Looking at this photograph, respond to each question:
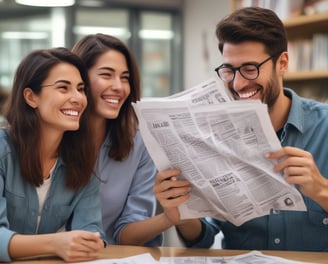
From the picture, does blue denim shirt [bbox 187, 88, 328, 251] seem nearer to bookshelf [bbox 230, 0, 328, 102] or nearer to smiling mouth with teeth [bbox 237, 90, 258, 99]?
smiling mouth with teeth [bbox 237, 90, 258, 99]

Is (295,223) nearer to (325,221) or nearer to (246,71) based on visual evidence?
(325,221)

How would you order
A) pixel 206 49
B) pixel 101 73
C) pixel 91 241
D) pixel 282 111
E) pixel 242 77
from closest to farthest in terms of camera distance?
pixel 91 241 < pixel 242 77 < pixel 282 111 < pixel 101 73 < pixel 206 49

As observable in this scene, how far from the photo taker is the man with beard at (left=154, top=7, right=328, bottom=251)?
150 centimetres

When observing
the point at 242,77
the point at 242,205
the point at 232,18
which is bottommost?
the point at 242,205

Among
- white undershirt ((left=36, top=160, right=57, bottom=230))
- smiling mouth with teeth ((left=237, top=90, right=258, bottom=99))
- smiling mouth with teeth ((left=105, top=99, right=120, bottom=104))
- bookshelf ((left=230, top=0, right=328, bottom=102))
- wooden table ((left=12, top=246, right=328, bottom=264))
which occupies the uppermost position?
bookshelf ((left=230, top=0, right=328, bottom=102))

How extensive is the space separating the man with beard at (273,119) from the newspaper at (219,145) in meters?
0.18

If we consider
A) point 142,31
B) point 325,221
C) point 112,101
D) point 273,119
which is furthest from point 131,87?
point 142,31

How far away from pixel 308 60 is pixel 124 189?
193 centimetres

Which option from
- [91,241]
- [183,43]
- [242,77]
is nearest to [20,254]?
[91,241]

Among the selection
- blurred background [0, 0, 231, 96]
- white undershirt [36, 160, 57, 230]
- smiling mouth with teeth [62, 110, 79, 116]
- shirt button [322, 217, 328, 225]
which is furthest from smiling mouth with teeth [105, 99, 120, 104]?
blurred background [0, 0, 231, 96]

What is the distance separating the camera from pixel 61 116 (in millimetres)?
1575

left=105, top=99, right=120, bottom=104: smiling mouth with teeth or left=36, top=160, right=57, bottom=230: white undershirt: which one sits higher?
left=105, top=99, right=120, bottom=104: smiling mouth with teeth

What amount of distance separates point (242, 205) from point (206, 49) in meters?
4.38

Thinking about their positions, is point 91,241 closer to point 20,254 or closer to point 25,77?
point 20,254
